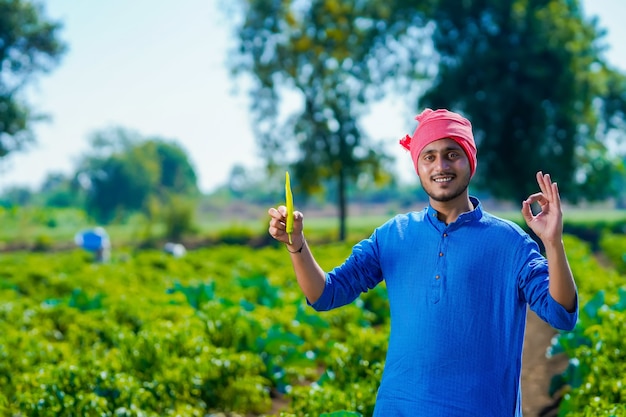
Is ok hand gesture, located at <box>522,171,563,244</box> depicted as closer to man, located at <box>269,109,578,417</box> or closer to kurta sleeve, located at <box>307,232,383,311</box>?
man, located at <box>269,109,578,417</box>

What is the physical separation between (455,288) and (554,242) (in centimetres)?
36

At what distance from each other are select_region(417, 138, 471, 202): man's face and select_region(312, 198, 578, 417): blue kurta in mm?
109

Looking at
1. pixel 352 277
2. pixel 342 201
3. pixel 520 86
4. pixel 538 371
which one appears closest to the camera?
pixel 352 277

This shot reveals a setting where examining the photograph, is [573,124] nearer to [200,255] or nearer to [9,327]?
[200,255]

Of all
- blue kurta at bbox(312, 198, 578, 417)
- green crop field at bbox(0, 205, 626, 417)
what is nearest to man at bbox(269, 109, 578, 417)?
blue kurta at bbox(312, 198, 578, 417)

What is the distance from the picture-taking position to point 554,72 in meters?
26.9

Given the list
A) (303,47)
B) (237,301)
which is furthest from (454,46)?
(237,301)

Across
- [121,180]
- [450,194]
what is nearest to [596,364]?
[450,194]

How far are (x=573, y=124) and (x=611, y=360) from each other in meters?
23.4

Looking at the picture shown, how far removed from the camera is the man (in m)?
2.33

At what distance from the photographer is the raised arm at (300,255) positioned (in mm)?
2463

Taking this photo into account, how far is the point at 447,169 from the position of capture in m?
2.43

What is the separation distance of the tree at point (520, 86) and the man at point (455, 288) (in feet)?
80.0

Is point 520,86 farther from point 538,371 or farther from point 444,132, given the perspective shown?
point 444,132
